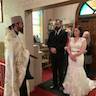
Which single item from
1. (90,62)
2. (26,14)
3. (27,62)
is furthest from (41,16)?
(27,62)

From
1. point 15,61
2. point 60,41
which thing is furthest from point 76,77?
point 15,61

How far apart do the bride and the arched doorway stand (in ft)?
6.88

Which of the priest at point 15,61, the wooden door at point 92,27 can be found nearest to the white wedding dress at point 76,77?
the priest at point 15,61

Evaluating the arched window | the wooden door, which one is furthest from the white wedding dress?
the arched window

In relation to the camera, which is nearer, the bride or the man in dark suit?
the bride

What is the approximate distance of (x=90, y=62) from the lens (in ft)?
18.7

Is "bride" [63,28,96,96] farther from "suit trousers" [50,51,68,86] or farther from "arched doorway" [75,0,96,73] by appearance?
"arched doorway" [75,0,96,73]

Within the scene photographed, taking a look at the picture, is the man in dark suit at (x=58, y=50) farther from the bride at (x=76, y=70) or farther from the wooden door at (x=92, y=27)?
the wooden door at (x=92, y=27)

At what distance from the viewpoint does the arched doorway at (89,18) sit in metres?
5.59

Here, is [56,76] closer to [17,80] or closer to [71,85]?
[71,85]

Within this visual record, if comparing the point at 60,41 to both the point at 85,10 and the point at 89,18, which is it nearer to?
the point at 89,18

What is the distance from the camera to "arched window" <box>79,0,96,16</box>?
5590mm

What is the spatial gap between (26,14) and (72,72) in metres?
1.45

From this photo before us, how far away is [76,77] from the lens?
140 inches
